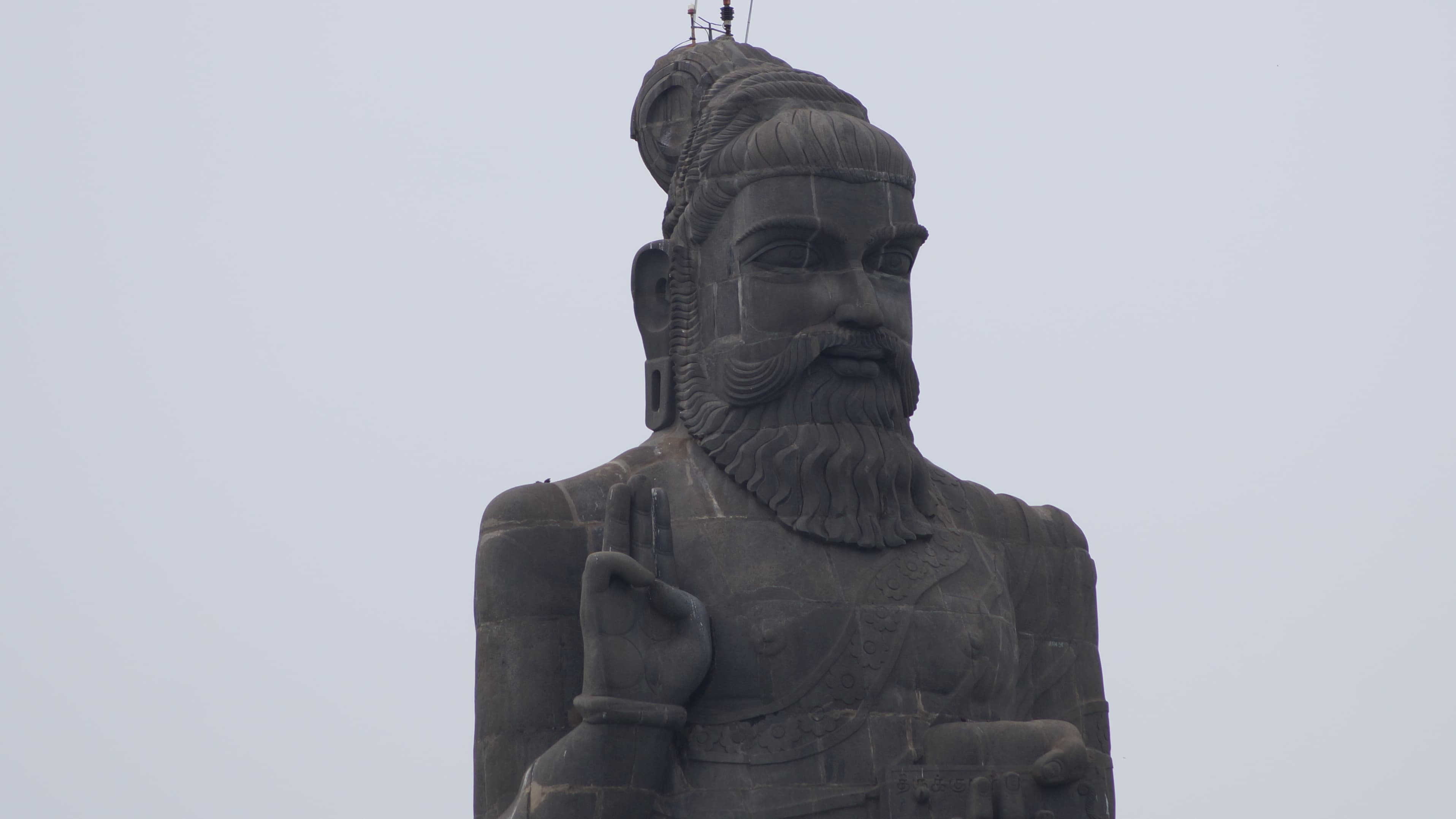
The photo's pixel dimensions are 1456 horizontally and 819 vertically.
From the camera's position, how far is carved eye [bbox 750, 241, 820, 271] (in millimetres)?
17516

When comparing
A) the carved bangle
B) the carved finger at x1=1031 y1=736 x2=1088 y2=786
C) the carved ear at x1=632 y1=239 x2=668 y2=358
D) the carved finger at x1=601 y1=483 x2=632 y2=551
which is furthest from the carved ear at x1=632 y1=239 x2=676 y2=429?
the carved finger at x1=1031 y1=736 x2=1088 y2=786

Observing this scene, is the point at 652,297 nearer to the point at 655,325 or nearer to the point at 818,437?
the point at 655,325

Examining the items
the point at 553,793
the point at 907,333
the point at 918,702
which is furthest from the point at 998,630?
the point at 553,793

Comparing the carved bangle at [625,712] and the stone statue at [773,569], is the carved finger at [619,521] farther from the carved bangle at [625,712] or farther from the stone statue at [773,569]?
the carved bangle at [625,712]

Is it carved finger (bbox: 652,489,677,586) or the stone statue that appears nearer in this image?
the stone statue

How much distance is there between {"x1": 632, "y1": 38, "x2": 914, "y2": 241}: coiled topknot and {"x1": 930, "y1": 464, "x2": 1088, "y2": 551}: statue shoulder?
219 cm

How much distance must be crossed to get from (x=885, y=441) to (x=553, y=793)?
11.0 feet

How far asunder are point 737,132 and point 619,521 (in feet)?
9.77

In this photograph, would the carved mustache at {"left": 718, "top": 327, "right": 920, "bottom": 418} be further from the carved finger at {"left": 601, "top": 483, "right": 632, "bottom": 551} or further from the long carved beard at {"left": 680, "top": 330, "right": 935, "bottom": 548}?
the carved finger at {"left": 601, "top": 483, "right": 632, "bottom": 551}

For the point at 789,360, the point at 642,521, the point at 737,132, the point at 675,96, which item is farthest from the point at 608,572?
the point at 675,96

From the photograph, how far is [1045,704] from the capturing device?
60.8 ft

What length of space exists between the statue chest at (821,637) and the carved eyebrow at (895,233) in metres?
2.06

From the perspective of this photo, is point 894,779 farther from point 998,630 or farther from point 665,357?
point 665,357

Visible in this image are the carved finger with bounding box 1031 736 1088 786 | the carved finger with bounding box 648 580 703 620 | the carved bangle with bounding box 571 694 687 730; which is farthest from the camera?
the carved finger with bounding box 1031 736 1088 786
